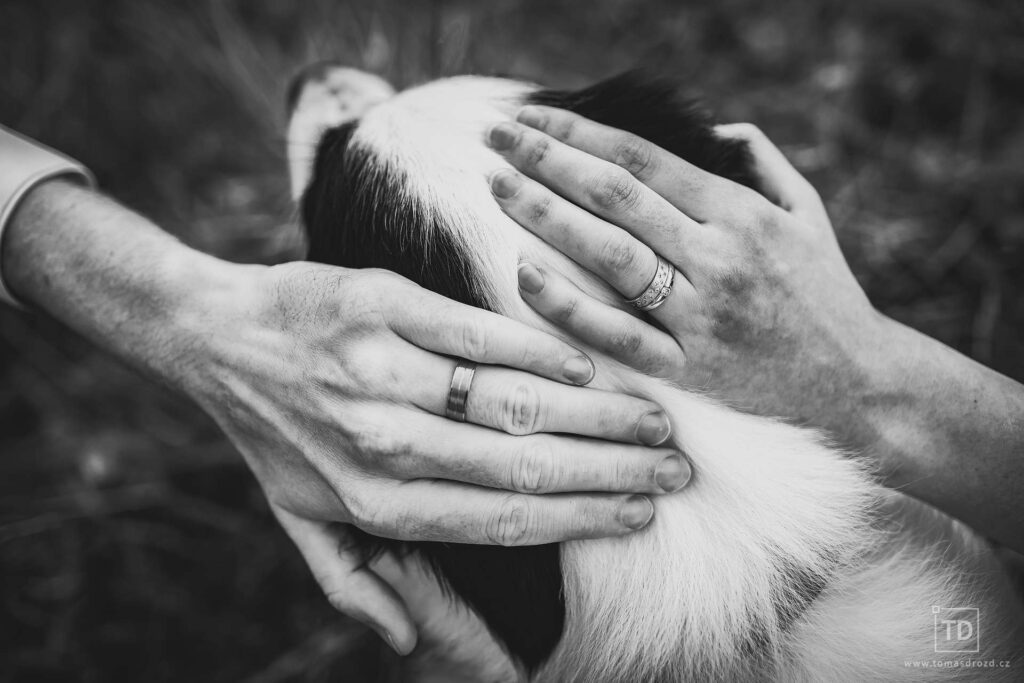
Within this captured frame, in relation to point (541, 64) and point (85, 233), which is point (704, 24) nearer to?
point (541, 64)

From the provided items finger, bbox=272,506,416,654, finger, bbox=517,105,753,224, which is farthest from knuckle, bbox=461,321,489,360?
finger, bbox=272,506,416,654

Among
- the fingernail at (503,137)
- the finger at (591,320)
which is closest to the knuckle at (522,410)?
the finger at (591,320)

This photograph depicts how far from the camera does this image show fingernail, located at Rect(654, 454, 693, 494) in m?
0.85

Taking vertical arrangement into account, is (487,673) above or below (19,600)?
above

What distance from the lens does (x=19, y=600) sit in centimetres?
176

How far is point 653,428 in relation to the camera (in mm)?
846

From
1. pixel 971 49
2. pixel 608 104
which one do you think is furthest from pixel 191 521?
pixel 971 49

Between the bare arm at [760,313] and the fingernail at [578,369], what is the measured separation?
0.10 feet

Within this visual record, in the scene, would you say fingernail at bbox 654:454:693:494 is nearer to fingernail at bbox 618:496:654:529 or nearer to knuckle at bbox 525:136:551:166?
fingernail at bbox 618:496:654:529

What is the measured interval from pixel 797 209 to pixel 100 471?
73.6 inches

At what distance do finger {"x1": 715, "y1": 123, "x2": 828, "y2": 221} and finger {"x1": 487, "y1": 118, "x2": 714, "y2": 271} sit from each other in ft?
0.84

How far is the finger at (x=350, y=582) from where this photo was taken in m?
1.04

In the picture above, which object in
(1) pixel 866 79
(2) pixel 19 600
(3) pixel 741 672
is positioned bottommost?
(2) pixel 19 600

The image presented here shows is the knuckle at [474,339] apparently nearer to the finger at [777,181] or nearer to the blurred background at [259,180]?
the finger at [777,181]
